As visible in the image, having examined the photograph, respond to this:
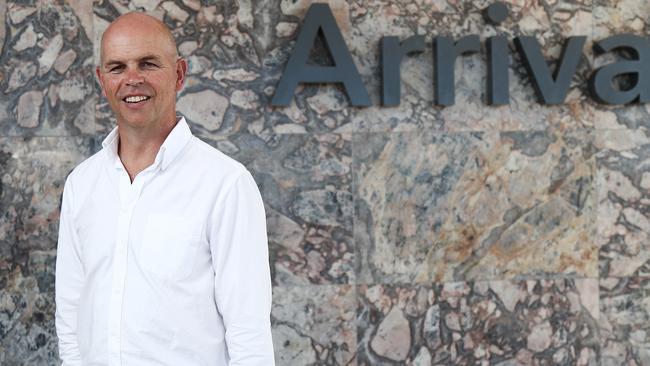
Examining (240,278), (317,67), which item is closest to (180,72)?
(240,278)

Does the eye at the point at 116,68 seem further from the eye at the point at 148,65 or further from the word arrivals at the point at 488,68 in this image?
the word arrivals at the point at 488,68

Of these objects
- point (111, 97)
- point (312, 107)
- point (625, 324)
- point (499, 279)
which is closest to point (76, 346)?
point (111, 97)

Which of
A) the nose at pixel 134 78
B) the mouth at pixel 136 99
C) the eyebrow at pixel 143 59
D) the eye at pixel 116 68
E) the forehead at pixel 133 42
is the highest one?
the forehead at pixel 133 42

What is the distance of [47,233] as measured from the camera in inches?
140

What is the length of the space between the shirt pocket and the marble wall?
1.83m

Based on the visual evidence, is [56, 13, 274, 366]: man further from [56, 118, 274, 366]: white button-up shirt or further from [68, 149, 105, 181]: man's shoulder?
[68, 149, 105, 181]: man's shoulder

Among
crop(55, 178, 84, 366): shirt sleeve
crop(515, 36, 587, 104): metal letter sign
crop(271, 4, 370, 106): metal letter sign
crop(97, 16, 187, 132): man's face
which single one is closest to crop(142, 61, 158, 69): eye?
crop(97, 16, 187, 132): man's face

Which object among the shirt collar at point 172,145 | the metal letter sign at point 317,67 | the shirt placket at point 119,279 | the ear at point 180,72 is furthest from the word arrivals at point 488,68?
the shirt placket at point 119,279

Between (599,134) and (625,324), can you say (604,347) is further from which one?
(599,134)

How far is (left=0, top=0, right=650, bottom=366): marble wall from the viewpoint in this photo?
140 inches

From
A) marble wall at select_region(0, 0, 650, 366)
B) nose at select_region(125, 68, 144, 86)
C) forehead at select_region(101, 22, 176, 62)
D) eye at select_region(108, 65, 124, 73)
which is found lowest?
marble wall at select_region(0, 0, 650, 366)

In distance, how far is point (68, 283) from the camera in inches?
81.5

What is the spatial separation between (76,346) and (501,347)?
2.31 meters

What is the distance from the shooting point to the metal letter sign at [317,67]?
11.8 ft
